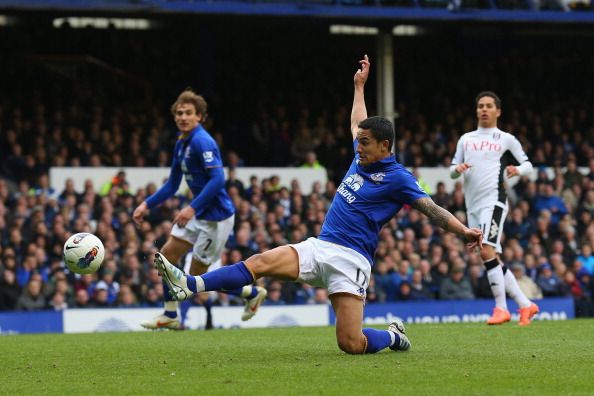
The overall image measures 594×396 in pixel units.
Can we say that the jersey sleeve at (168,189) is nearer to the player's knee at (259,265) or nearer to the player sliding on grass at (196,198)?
the player sliding on grass at (196,198)

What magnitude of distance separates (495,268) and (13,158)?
37.5 feet

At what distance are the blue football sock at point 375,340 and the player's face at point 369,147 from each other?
139 cm

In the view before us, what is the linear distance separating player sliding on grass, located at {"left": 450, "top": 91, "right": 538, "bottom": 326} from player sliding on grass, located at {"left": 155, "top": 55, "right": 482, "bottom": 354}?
15.0ft

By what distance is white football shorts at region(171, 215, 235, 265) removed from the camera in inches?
520

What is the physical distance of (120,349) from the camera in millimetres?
10797

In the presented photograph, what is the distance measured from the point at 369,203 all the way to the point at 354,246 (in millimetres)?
380

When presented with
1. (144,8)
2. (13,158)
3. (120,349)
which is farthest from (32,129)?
(120,349)

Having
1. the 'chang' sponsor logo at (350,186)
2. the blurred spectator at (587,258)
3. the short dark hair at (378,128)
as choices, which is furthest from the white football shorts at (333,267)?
the blurred spectator at (587,258)

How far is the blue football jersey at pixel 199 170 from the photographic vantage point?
1277cm

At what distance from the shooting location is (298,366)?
8680 millimetres

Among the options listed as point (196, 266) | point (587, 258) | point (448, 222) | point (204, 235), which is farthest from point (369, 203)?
point (587, 258)

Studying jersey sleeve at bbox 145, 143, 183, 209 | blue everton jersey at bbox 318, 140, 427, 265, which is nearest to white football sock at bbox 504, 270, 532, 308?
jersey sleeve at bbox 145, 143, 183, 209

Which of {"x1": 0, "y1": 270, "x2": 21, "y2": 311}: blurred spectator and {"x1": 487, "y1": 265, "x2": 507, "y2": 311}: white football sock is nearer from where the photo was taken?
{"x1": 487, "y1": 265, "x2": 507, "y2": 311}: white football sock

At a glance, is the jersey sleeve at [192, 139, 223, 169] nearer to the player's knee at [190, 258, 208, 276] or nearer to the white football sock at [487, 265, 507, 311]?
the player's knee at [190, 258, 208, 276]
